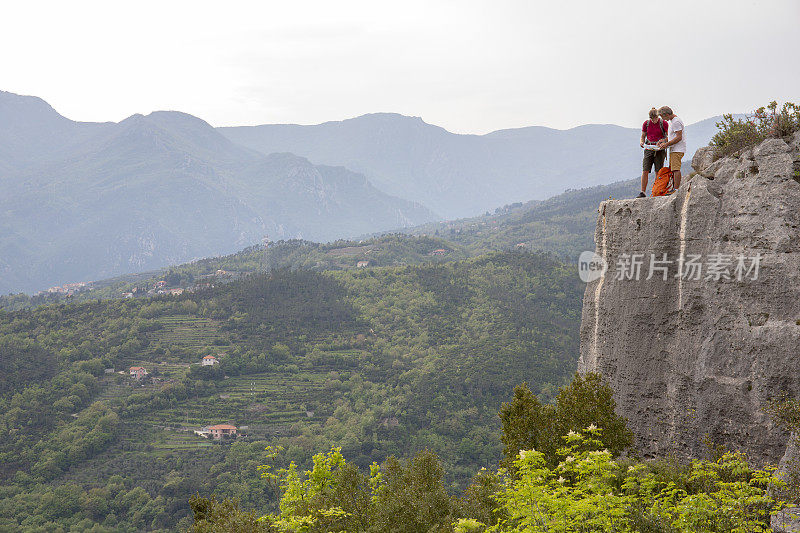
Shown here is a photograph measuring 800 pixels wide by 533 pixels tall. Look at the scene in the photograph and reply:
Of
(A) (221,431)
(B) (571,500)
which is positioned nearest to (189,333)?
(A) (221,431)

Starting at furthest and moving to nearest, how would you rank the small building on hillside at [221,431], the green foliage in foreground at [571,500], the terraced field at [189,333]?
the terraced field at [189,333] → the small building on hillside at [221,431] → the green foliage in foreground at [571,500]

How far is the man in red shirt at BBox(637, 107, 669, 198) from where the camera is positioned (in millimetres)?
11055

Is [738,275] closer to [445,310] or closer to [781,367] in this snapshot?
[781,367]

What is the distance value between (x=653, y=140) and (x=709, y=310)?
3.98 meters

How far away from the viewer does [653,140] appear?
11086 millimetres

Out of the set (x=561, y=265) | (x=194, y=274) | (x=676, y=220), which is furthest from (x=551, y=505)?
(x=194, y=274)

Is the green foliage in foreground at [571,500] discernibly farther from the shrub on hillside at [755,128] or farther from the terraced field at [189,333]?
the terraced field at [189,333]

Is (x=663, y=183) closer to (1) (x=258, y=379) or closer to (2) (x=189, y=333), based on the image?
(1) (x=258, y=379)

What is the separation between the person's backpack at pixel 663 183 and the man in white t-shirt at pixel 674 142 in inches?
3.7

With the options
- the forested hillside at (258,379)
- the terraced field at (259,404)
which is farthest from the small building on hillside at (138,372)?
the terraced field at (259,404)

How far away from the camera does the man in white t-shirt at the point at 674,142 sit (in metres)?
10.5

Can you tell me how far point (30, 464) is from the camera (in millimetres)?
57469

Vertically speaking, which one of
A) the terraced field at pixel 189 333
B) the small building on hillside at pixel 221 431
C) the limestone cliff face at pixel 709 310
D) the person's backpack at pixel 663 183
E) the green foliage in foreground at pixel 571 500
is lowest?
the small building on hillside at pixel 221 431

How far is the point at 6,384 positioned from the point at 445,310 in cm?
6820
